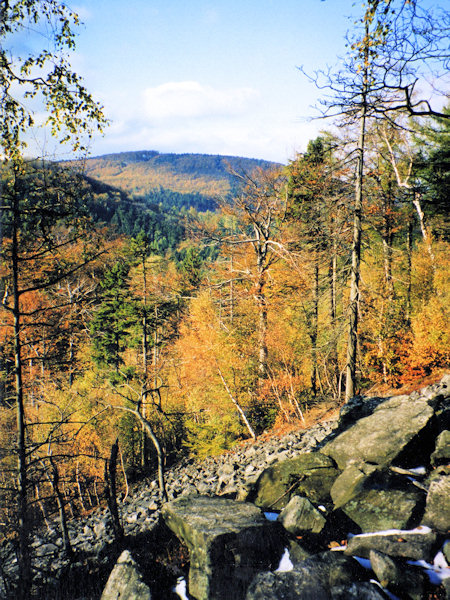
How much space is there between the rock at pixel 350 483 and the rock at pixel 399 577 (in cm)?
227

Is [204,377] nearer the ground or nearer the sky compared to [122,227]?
nearer the ground

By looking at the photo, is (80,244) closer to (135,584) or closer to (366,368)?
(135,584)

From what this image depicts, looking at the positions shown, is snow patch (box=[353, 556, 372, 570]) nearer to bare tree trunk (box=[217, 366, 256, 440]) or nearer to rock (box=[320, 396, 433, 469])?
rock (box=[320, 396, 433, 469])

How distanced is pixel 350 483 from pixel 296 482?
1.48 meters

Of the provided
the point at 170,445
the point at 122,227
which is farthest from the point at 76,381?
the point at 122,227

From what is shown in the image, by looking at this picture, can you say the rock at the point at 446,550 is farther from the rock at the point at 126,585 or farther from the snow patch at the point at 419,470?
the rock at the point at 126,585

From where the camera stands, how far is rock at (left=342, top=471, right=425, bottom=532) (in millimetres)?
5859

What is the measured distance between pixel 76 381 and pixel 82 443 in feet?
17.9

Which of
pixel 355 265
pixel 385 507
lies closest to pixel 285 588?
pixel 385 507

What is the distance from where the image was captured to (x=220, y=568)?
5.38m

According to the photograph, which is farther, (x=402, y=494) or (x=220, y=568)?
(x=402, y=494)

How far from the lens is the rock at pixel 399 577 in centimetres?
433

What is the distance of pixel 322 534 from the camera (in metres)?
6.08

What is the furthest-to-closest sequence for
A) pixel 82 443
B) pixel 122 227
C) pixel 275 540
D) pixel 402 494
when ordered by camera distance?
pixel 122 227, pixel 82 443, pixel 402 494, pixel 275 540
